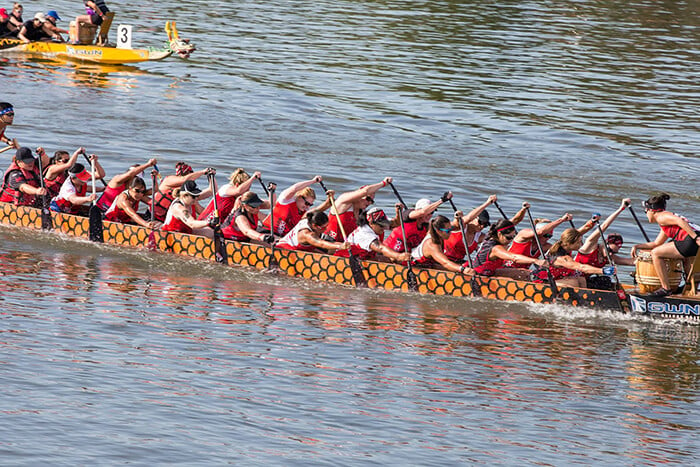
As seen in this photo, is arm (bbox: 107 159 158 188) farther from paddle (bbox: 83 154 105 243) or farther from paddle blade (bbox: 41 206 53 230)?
paddle blade (bbox: 41 206 53 230)

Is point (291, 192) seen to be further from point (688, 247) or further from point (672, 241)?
point (688, 247)

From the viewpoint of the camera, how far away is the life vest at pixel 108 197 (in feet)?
70.3

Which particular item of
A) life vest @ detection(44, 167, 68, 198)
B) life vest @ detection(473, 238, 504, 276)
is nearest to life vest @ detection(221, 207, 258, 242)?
life vest @ detection(44, 167, 68, 198)

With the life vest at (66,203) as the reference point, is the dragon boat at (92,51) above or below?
above

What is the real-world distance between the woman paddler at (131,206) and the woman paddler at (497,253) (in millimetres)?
6085

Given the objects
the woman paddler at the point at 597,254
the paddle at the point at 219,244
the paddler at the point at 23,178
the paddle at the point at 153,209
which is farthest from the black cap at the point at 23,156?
the woman paddler at the point at 597,254

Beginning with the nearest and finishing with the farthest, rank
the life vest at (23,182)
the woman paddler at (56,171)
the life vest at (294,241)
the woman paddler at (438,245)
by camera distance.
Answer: the woman paddler at (438,245) < the life vest at (294,241) < the woman paddler at (56,171) < the life vest at (23,182)

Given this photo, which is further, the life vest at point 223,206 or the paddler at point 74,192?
the paddler at point 74,192

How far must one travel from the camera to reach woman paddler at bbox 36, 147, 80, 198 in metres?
21.5

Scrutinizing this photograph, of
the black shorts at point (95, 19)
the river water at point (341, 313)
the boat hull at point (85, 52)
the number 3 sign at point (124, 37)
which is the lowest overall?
the river water at point (341, 313)

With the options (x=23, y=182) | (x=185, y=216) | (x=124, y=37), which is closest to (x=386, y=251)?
(x=185, y=216)

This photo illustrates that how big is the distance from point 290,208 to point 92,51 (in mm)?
21105

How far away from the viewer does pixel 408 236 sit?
19438mm

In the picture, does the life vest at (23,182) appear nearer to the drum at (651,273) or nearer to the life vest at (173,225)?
the life vest at (173,225)
